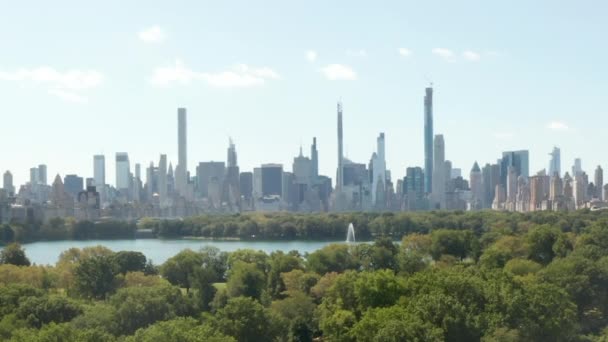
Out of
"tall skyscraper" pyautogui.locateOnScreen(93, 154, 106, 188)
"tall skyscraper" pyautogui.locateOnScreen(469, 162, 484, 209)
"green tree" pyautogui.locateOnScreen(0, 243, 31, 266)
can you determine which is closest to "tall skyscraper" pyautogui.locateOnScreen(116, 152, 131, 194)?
"tall skyscraper" pyautogui.locateOnScreen(93, 154, 106, 188)

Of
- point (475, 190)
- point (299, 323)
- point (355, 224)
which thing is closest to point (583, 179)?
point (475, 190)

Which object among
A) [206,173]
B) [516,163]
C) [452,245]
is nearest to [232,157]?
[206,173]

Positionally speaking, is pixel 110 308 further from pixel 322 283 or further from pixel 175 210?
Answer: pixel 175 210

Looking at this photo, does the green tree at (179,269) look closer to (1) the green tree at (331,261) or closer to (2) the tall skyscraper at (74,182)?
(1) the green tree at (331,261)

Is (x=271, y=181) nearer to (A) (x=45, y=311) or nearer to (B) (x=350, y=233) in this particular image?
(B) (x=350, y=233)

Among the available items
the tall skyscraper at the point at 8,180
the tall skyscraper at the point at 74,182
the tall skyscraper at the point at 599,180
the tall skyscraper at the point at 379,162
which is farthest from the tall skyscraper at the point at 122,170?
the tall skyscraper at the point at 599,180
